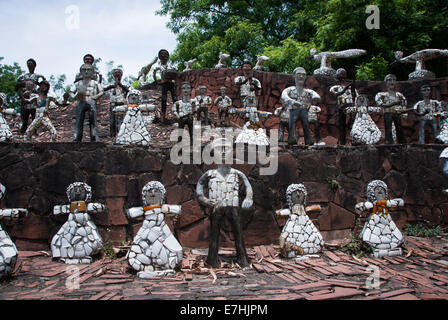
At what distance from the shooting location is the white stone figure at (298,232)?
4.66 meters

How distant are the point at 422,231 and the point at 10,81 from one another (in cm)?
1514

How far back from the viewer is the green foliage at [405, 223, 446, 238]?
19.8 feet

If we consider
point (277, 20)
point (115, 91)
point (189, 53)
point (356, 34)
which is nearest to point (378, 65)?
point (356, 34)

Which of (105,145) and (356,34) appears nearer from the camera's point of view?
(105,145)

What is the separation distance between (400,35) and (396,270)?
1000cm

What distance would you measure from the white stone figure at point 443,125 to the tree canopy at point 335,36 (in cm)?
389

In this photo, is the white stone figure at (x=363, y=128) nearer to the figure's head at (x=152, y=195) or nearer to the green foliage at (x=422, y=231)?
the green foliage at (x=422, y=231)

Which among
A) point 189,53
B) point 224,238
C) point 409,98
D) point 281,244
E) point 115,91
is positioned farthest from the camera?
point 189,53

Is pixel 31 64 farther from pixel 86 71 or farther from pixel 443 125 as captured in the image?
pixel 443 125

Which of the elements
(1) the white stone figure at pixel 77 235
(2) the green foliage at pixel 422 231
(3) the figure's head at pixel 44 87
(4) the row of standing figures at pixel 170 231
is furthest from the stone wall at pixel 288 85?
(1) the white stone figure at pixel 77 235

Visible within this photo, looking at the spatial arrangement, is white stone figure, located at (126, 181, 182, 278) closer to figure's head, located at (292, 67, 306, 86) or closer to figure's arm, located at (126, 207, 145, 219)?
figure's arm, located at (126, 207, 145, 219)

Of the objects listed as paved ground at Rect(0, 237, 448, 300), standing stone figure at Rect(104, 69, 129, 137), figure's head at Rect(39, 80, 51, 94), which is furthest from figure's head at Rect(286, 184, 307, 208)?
figure's head at Rect(39, 80, 51, 94)

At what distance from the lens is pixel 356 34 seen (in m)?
12.1

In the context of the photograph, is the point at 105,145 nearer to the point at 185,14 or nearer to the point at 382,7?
the point at 382,7
